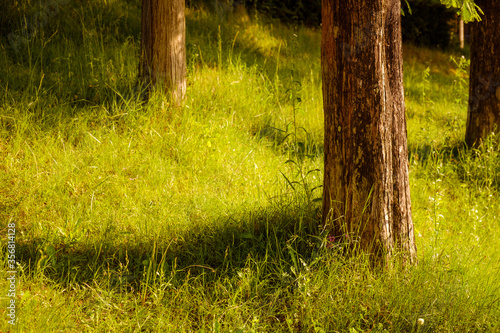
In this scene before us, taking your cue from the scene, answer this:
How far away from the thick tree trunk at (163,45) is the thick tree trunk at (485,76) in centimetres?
366

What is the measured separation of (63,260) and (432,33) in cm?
1362

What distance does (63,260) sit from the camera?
10.4 ft

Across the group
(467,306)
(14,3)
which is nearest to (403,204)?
(467,306)

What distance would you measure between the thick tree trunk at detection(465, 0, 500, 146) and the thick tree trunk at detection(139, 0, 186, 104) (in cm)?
366

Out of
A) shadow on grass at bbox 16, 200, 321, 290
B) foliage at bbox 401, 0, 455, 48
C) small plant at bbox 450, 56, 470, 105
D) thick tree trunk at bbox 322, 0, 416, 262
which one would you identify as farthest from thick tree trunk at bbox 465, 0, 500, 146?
foliage at bbox 401, 0, 455, 48

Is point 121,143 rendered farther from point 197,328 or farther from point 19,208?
point 197,328

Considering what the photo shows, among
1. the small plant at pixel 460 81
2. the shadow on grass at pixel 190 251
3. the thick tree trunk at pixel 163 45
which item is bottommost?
the shadow on grass at pixel 190 251

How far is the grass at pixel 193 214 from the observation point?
9.04 ft

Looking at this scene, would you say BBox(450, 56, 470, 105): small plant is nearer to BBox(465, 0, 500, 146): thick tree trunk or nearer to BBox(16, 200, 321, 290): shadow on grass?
BBox(465, 0, 500, 146): thick tree trunk

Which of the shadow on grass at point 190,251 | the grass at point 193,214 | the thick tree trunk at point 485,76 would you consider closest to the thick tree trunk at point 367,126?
the grass at point 193,214

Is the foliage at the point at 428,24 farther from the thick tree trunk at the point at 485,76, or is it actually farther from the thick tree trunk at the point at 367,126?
the thick tree trunk at the point at 367,126

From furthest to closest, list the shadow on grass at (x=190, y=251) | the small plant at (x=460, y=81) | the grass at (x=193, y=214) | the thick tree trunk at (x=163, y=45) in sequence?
the small plant at (x=460, y=81) → the thick tree trunk at (x=163, y=45) → the shadow on grass at (x=190, y=251) → the grass at (x=193, y=214)

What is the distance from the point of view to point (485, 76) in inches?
231

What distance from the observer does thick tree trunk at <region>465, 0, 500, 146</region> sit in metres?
5.70
